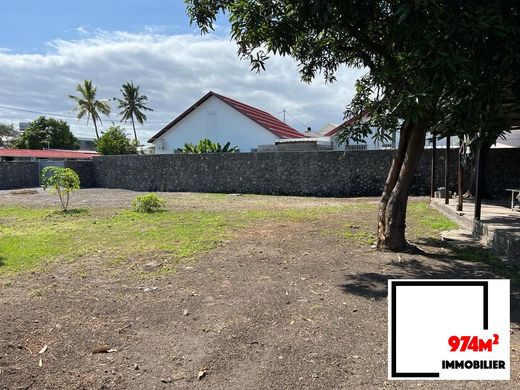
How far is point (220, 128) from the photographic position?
28.9 m

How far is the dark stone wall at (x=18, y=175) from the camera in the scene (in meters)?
25.3

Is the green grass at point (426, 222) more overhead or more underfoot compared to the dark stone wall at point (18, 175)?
more underfoot

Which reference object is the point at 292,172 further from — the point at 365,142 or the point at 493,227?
the point at 365,142

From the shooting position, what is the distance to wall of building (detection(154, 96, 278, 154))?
92.2ft

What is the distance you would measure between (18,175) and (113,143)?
725 centimetres

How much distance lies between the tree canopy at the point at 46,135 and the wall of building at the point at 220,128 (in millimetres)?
28815

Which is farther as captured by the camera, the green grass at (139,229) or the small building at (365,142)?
the green grass at (139,229)

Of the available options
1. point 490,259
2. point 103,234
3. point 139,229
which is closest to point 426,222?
point 490,259

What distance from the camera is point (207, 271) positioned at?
18.6 ft

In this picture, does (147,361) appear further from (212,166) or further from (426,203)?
(212,166)

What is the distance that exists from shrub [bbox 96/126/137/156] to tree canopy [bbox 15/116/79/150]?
75.8 feet

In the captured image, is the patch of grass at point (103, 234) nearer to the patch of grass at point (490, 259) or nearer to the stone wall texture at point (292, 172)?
the patch of grass at point (490, 259)

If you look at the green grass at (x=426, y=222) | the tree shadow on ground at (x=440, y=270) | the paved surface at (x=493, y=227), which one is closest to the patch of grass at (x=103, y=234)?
the tree shadow on ground at (x=440, y=270)

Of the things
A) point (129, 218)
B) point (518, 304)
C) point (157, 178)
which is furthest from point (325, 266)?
point (157, 178)
